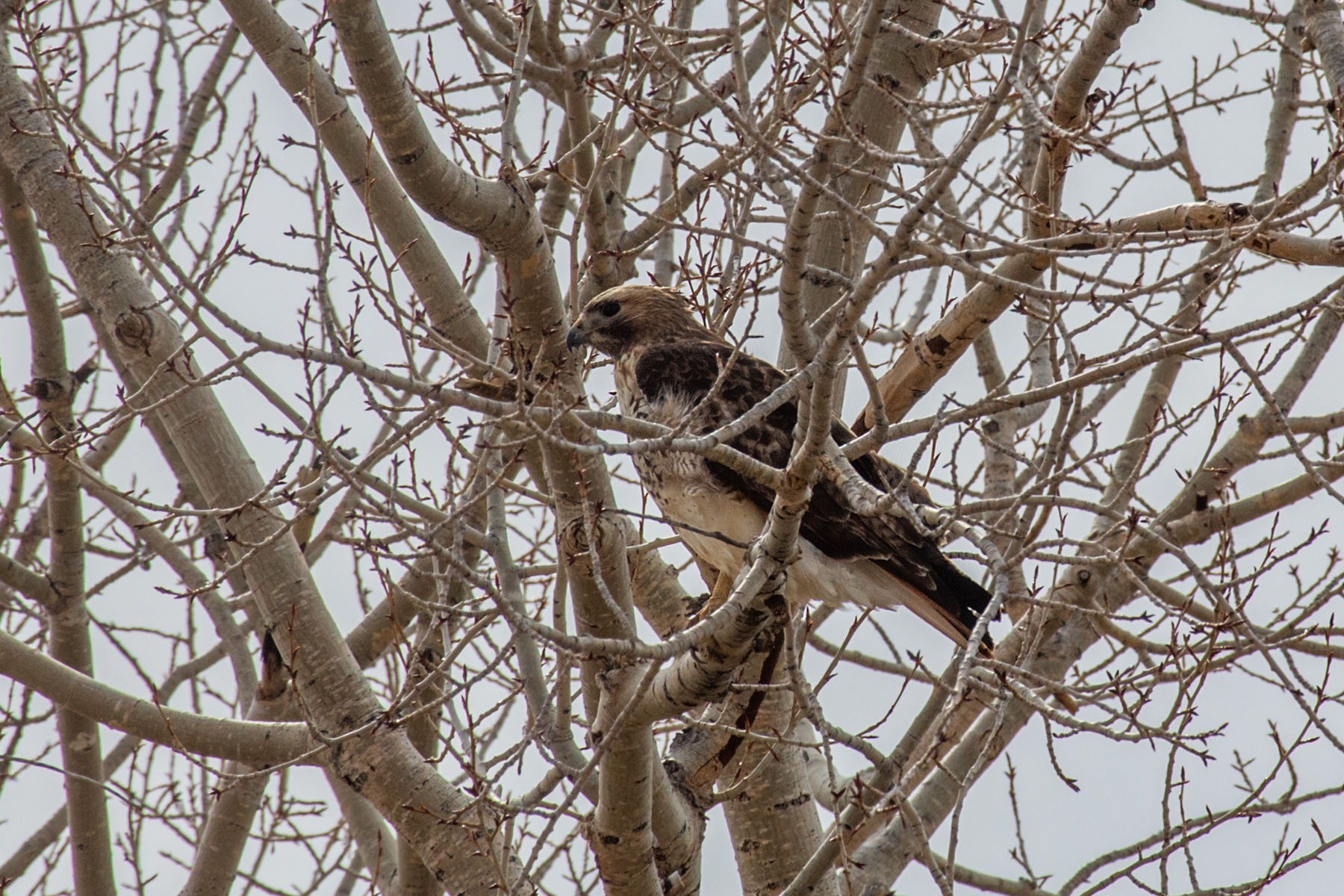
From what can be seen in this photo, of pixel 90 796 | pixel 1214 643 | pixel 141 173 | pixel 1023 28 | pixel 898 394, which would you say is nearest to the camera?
pixel 1023 28

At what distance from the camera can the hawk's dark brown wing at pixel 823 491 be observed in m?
4.28

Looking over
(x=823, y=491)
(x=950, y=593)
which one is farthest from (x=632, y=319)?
(x=950, y=593)

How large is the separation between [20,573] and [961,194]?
4.12m

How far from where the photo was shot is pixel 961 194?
19.7 ft

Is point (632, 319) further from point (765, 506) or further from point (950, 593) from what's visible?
point (950, 593)

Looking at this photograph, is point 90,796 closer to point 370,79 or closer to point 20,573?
point 20,573

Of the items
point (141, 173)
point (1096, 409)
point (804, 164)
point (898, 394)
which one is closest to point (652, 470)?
point (898, 394)

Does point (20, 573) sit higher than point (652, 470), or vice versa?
point (20, 573)

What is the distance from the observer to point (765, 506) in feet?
14.5

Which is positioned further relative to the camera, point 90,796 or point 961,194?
point 961,194

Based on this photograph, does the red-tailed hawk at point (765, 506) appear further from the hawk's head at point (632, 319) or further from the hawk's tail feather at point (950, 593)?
the hawk's head at point (632, 319)

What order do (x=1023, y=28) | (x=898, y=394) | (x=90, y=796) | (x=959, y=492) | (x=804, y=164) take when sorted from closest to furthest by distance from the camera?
(x=1023, y=28) < (x=804, y=164) < (x=959, y=492) < (x=898, y=394) < (x=90, y=796)

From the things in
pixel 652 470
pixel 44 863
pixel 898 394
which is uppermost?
pixel 44 863

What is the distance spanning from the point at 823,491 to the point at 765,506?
0.20m
